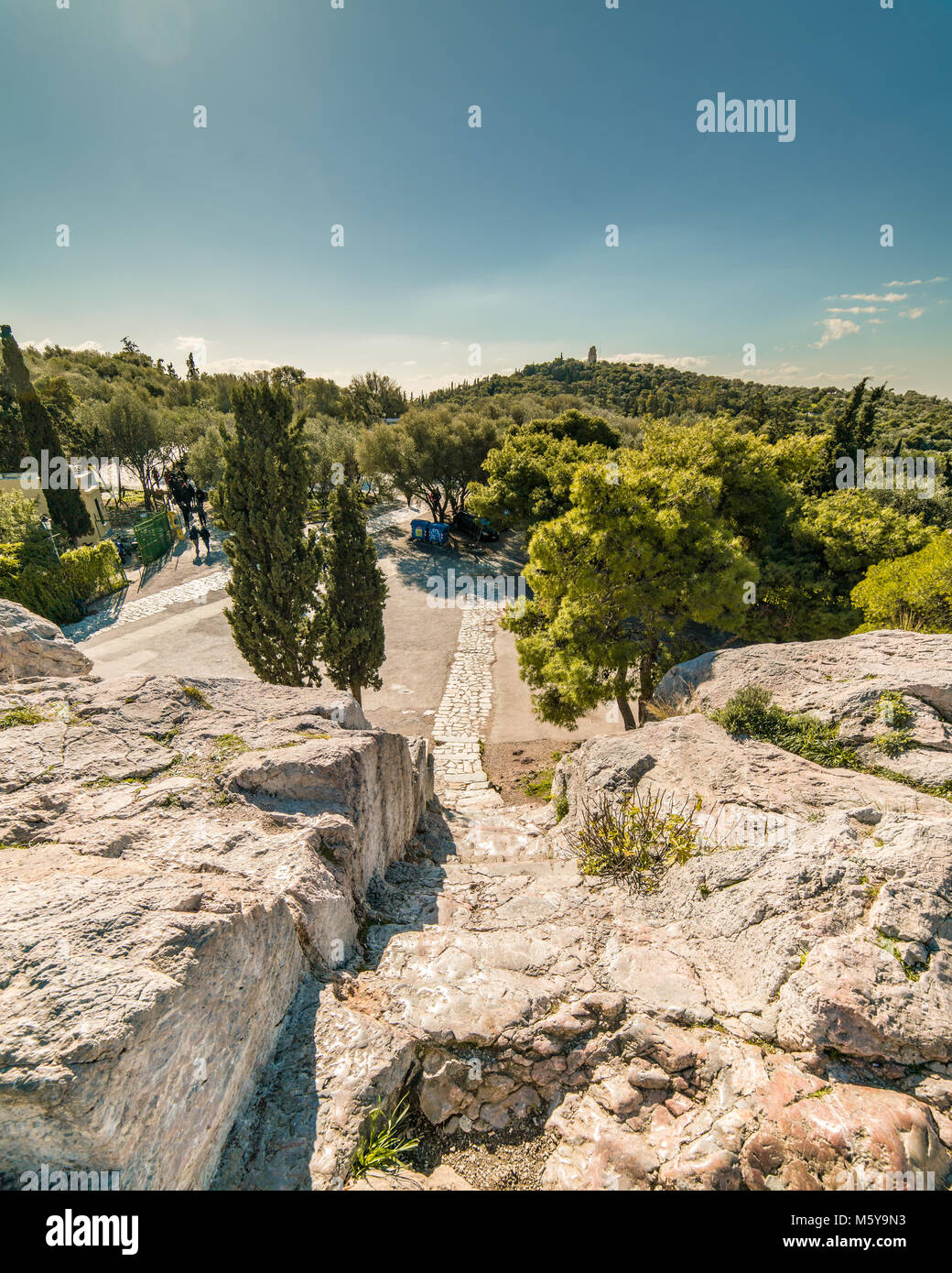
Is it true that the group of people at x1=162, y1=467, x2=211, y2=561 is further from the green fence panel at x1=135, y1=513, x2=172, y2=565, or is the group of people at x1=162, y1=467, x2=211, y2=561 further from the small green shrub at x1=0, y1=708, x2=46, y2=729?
the small green shrub at x1=0, y1=708, x2=46, y2=729

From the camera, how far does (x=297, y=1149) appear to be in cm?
289

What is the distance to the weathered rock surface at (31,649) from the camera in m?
8.09

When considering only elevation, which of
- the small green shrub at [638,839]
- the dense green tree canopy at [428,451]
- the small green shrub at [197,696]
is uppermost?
the dense green tree canopy at [428,451]

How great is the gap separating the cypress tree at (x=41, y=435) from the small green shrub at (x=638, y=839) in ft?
101

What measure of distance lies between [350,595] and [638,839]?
33.5 feet

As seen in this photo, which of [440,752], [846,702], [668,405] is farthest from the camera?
[668,405]

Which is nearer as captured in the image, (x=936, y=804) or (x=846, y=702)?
(x=936, y=804)

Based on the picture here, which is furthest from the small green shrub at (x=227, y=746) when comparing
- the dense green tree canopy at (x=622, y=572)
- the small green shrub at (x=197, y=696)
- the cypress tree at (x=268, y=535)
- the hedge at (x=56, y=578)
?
the hedge at (x=56, y=578)

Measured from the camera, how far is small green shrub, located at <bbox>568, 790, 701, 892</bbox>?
19.4ft

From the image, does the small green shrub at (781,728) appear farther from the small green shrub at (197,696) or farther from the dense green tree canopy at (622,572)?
the small green shrub at (197,696)

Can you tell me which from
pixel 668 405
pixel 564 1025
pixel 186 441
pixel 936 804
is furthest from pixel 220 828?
pixel 668 405

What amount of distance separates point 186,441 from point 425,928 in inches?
1743

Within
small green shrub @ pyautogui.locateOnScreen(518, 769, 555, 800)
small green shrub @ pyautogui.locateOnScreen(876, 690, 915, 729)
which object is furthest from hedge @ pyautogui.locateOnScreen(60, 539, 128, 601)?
small green shrub @ pyautogui.locateOnScreen(876, 690, 915, 729)
